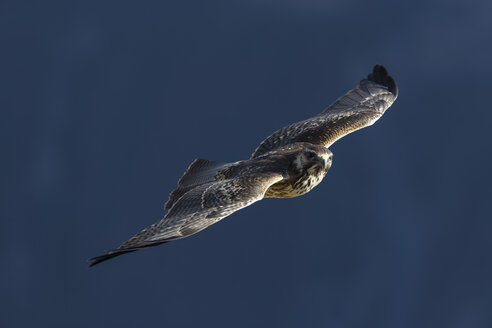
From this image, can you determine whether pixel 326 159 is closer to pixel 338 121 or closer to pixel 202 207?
pixel 338 121

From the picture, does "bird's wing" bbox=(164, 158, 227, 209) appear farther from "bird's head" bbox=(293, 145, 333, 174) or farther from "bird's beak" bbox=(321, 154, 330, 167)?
"bird's beak" bbox=(321, 154, 330, 167)

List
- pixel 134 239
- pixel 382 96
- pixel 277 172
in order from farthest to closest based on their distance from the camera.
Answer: pixel 382 96 → pixel 277 172 → pixel 134 239

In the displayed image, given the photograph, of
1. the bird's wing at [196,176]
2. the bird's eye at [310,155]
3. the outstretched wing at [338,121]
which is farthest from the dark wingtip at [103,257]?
the outstretched wing at [338,121]

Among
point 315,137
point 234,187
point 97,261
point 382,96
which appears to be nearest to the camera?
point 97,261

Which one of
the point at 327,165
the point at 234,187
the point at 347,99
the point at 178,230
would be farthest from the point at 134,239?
the point at 347,99

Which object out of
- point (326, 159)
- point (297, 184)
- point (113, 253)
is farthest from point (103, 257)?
point (326, 159)

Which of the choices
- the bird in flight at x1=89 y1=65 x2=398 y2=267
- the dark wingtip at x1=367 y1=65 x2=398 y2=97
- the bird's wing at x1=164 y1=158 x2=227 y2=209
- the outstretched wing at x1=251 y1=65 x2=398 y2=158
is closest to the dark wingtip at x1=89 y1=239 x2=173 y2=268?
the bird in flight at x1=89 y1=65 x2=398 y2=267

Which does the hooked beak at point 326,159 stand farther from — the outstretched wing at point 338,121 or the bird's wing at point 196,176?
the bird's wing at point 196,176

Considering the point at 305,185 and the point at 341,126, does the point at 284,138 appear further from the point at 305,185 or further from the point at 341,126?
the point at 305,185
